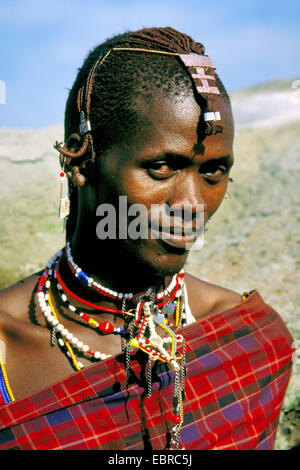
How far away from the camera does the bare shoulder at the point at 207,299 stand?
2.82 meters

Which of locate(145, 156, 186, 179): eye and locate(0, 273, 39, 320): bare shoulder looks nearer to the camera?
locate(145, 156, 186, 179): eye

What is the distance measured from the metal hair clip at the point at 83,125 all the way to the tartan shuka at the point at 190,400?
101 centimetres

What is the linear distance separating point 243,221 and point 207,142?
300 centimetres

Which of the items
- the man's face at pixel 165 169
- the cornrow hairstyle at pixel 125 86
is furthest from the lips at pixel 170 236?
the cornrow hairstyle at pixel 125 86

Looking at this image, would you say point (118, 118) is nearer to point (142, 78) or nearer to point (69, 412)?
point (142, 78)

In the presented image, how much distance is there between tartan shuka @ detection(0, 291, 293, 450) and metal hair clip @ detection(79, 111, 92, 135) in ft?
3.31

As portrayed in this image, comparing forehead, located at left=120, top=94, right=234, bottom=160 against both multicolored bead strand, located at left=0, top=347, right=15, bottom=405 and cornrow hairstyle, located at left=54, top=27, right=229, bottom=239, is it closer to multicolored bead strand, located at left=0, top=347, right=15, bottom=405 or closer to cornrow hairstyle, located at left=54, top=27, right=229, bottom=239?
cornrow hairstyle, located at left=54, top=27, right=229, bottom=239

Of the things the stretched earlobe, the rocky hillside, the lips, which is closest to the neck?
the lips

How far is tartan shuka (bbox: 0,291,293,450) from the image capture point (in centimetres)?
217

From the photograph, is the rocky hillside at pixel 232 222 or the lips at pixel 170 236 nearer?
the lips at pixel 170 236

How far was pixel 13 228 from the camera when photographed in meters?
4.50

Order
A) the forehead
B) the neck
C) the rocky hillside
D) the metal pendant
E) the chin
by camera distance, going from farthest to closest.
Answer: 1. the rocky hillside
2. the metal pendant
3. the neck
4. the chin
5. the forehead

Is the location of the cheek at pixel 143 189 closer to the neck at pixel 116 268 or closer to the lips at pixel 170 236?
the lips at pixel 170 236
